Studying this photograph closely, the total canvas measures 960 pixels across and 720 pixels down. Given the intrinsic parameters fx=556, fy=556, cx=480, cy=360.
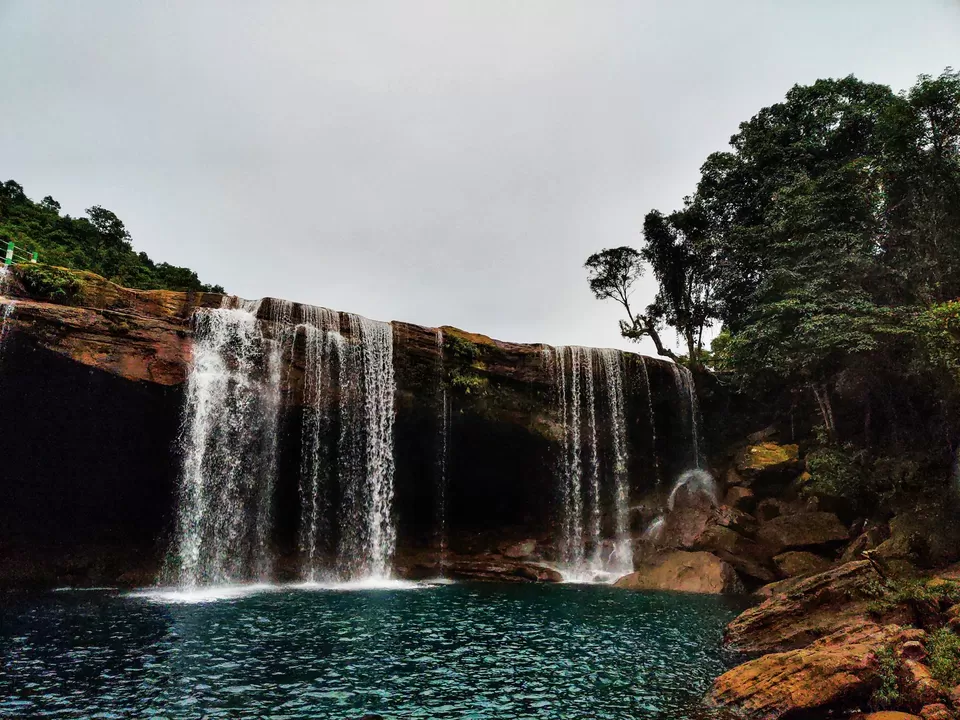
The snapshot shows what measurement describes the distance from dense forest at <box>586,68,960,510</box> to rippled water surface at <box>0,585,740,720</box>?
965 centimetres

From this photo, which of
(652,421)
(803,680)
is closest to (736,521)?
(652,421)

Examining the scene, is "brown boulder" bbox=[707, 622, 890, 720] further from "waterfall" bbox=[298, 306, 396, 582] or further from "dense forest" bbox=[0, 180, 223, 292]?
"dense forest" bbox=[0, 180, 223, 292]

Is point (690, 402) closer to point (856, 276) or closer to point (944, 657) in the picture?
point (856, 276)

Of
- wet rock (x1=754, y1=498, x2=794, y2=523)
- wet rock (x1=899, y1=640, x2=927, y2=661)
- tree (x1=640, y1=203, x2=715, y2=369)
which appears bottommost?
wet rock (x1=899, y1=640, x2=927, y2=661)

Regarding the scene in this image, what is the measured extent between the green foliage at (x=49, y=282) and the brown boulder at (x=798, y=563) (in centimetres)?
2435

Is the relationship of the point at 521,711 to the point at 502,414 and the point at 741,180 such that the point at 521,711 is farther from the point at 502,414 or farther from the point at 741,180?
the point at 741,180

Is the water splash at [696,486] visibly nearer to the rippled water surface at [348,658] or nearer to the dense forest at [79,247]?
the rippled water surface at [348,658]

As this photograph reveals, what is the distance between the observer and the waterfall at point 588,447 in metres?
24.8

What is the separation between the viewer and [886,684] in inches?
287

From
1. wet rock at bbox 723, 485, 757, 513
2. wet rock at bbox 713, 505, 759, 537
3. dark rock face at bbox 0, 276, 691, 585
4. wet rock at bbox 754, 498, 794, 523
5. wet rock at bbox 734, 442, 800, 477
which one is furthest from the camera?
wet rock at bbox 723, 485, 757, 513

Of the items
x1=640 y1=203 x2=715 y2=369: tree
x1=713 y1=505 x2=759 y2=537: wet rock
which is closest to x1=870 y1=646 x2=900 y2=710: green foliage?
x1=713 y1=505 x2=759 y2=537: wet rock

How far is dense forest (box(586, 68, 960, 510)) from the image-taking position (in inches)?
720

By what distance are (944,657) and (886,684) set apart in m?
0.92

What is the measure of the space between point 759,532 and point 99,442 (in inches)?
889
